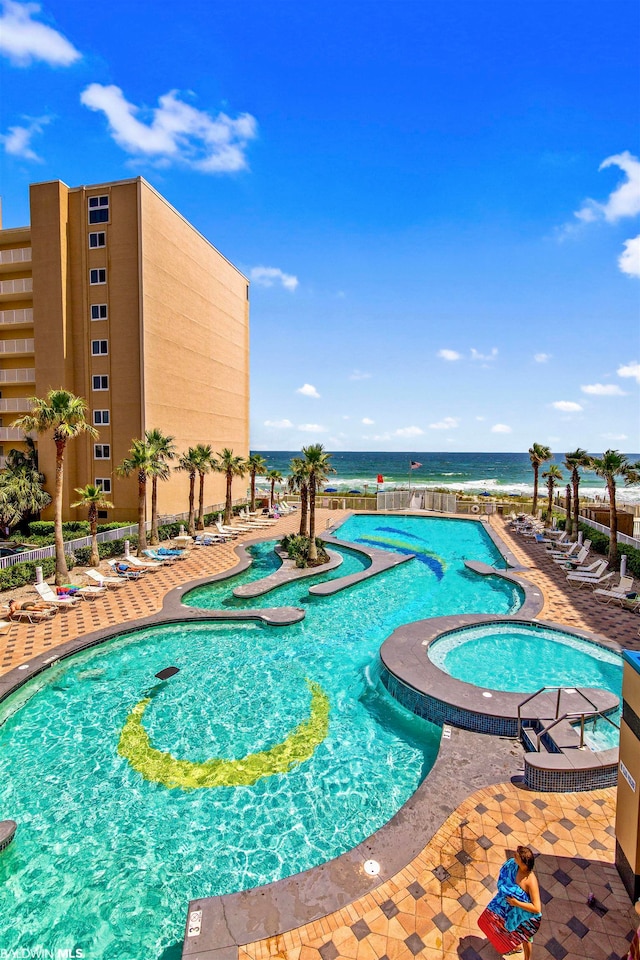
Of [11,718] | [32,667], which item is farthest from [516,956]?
[32,667]

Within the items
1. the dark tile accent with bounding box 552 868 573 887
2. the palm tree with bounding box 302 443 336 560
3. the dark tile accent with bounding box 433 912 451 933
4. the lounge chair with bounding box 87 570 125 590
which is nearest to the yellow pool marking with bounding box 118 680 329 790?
the dark tile accent with bounding box 433 912 451 933

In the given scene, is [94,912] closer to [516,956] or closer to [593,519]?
[516,956]

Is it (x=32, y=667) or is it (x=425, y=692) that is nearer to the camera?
(x=425, y=692)

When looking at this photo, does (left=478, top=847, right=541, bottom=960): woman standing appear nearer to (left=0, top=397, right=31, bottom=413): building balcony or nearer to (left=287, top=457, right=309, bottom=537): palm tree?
(left=287, top=457, right=309, bottom=537): palm tree

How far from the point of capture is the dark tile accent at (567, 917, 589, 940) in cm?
465

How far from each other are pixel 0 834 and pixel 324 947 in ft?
16.4

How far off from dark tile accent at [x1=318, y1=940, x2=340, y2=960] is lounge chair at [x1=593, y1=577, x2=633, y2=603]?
15086mm

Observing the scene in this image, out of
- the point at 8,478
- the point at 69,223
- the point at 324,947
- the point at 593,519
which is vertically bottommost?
the point at 324,947

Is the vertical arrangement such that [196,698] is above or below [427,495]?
below

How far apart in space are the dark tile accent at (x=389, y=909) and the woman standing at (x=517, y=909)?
1105 millimetres

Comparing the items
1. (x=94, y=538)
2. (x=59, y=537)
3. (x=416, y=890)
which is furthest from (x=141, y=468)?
(x=416, y=890)

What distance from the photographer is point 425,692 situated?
9445 mm

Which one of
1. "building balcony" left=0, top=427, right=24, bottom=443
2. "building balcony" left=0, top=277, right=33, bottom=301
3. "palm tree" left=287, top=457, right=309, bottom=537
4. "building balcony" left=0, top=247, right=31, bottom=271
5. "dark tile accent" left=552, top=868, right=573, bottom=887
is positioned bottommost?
"dark tile accent" left=552, top=868, right=573, bottom=887

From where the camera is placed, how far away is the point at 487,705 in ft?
29.2
